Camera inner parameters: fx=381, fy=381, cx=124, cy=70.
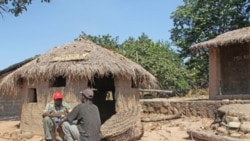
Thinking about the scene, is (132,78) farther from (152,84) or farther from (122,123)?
(122,123)

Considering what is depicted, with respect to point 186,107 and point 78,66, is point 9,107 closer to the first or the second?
point 78,66

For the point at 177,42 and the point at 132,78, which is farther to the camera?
the point at 177,42

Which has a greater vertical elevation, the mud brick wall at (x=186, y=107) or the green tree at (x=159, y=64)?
the green tree at (x=159, y=64)

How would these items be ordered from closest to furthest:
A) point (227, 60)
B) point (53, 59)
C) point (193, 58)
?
point (53, 59)
point (227, 60)
point (193, 58)

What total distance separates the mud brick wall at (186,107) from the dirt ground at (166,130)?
0.27 meters

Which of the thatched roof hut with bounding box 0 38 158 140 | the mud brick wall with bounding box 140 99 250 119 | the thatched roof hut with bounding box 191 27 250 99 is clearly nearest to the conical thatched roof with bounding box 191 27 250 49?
the thatched roof hut with bounding box 191 27 250 99

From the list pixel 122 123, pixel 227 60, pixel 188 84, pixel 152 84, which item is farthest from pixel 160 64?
pixel 122 123

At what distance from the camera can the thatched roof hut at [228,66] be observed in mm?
14734

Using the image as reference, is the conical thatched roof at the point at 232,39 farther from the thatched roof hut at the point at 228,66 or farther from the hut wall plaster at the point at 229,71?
the hut wall plaster at the point at 229,71

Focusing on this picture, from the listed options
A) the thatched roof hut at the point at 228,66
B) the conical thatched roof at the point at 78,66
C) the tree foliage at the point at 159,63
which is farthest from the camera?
the tree foliage at the point at 159,63

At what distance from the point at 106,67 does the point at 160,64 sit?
56.7 feet

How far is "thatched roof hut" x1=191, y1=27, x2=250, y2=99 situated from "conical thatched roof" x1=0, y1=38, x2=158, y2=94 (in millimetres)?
2982

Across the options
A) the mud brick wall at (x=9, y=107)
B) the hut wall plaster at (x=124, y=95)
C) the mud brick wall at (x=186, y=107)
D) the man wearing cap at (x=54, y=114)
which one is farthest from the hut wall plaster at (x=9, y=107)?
the man wearing cap at (x=54, y=114)

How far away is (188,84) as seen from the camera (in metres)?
31.4
